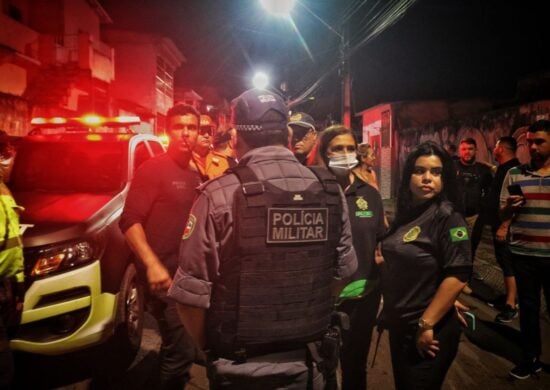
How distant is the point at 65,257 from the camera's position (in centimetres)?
358

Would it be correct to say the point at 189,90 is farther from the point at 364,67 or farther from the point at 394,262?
the point at 394,262

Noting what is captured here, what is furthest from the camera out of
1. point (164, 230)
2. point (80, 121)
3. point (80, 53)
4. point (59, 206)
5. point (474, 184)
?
point (80, 53)

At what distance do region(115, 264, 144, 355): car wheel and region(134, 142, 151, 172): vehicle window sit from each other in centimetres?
126

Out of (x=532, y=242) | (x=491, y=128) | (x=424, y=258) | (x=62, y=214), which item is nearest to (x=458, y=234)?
(x=424, y=258)

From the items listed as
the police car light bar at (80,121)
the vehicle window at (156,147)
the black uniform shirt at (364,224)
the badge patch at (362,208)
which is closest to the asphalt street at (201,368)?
the black uniform shirt at (364,224)

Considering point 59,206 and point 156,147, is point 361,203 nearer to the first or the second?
point 59,206

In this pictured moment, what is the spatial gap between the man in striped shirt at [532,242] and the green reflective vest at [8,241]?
14.2ft

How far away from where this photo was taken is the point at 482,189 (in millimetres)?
6781

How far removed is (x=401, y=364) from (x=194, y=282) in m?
1.46

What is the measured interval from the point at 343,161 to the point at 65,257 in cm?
251

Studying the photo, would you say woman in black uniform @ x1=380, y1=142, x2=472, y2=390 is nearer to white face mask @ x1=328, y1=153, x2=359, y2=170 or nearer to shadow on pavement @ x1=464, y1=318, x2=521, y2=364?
white face mask @ x1=328, y1=153, x2=359, y2=170

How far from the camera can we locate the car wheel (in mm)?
4055

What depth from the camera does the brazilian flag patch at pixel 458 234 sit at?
2.38 meters

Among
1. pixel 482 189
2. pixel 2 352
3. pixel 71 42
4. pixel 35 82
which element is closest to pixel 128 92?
pixel 71 42
